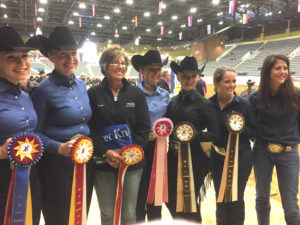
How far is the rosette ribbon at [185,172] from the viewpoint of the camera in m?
1.52

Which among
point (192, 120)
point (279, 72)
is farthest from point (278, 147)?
point (192, 120)

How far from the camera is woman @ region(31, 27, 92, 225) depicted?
4.17 ft

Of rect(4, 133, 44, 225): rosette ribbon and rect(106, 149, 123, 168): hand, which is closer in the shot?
rect(4, 133, 44, 225): rosette ribbon

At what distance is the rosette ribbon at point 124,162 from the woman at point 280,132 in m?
0.99

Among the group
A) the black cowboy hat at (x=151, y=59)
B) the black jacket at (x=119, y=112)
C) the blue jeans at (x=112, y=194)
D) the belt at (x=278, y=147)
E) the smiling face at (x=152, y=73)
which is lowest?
the blue jeans at (x=112, y=194)

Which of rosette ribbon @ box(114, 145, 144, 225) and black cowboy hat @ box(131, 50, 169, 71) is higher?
black cowboy hat @ box(131, 50, 169, 71)

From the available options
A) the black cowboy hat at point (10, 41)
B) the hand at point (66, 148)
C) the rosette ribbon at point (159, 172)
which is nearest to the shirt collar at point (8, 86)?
the black cowboy hat at point (10, 41)

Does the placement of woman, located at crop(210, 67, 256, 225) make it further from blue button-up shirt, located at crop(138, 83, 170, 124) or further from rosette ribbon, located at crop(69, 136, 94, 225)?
rosette ribbon, located at crop(69, 136, 94, 225)

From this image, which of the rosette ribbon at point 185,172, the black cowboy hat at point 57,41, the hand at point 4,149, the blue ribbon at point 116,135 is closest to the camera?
the hand at point 4,149

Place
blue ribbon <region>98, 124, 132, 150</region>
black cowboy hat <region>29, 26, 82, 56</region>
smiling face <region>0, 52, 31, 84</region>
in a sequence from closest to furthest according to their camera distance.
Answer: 1. smiling face <region>0, 52, 31, 84</region>
2. black cowboy hat <region>29, 26, 82, 56</region>
3. blue ribbon <region>98, 124, 132, 150</region>

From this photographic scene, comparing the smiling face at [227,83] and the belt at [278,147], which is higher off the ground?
the smiling face at [227,83]

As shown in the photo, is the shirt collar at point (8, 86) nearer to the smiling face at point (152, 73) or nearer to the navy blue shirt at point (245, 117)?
the smiling face at point (152, 73)

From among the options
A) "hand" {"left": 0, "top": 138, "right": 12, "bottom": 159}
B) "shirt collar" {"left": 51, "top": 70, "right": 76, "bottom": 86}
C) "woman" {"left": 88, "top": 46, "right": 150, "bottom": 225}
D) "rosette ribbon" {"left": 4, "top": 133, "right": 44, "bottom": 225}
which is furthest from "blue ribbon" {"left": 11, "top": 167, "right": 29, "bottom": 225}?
"shirt collar" {"left": 51, "top": 70, "right": 76, "bottom": 86}

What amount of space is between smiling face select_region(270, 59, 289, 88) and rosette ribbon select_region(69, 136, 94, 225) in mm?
1397
